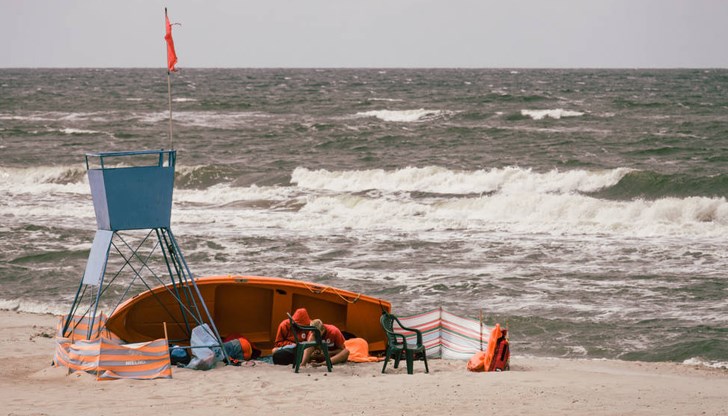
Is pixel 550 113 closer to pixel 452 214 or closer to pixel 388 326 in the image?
pixel 452 214

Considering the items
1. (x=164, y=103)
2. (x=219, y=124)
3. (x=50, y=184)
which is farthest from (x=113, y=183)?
(x=164, y=103)

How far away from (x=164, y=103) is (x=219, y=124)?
22.9m

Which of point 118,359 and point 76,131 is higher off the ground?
point 118,359

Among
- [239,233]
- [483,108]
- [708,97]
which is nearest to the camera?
[239,233]

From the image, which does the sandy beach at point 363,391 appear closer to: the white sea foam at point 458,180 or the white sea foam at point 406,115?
the white sea foam at point 458,180

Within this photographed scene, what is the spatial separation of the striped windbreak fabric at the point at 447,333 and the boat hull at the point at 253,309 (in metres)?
Result: 0.51

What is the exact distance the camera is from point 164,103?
262 ft

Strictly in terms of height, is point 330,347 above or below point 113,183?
below

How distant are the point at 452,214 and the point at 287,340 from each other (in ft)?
52.1

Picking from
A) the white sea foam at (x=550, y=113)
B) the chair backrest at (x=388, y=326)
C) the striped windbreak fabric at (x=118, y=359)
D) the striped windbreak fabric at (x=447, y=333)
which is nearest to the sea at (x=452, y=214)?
the white sea foam at (x=550, y=113)

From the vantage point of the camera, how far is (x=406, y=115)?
6331 cm

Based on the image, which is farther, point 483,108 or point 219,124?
point 483,108

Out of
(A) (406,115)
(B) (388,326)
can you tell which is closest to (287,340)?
(B) (388,326)

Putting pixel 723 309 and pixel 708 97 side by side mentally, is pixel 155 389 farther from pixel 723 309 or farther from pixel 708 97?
pixel 708 97
